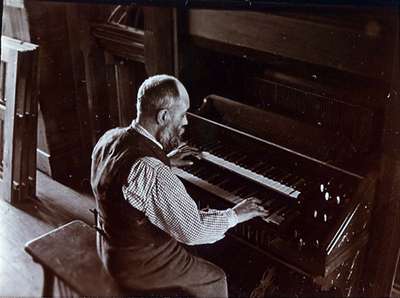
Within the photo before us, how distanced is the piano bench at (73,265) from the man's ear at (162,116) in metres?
0.49

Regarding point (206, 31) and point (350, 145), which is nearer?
point (350, 145)

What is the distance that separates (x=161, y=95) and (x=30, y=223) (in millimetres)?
1147

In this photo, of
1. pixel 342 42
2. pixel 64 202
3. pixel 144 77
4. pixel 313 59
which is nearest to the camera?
pixel 342 42

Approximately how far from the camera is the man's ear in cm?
153

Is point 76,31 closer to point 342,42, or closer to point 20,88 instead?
point 20,88

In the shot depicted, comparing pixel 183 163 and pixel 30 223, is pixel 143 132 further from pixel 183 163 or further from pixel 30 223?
pixel 30 223

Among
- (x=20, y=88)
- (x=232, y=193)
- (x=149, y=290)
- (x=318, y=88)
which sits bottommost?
(x=149, y=290)

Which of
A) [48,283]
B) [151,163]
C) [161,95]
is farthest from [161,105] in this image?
[48,283]

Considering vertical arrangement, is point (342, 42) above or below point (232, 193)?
above

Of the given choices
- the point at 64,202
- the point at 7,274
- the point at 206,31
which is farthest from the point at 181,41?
the point at 7,274

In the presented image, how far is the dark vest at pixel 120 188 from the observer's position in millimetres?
1505

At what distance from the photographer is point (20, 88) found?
2479mm

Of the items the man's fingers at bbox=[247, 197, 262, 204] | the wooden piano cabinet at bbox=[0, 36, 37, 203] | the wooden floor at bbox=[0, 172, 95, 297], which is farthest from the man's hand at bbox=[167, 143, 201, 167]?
the wooden piano cabinet at bbox=[0, 36, 37, 203]

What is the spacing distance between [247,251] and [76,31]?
3.95ft
